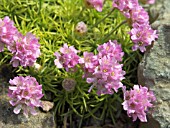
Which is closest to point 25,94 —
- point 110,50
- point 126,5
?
point 110,50

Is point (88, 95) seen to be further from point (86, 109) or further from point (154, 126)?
point (154, 126)

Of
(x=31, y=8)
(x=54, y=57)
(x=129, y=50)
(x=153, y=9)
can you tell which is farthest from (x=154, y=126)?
(x=31, y=8)

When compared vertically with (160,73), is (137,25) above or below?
above

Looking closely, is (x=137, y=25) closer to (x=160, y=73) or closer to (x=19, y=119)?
(x=160, y=73)

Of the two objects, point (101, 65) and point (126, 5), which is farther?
point (126, 5)

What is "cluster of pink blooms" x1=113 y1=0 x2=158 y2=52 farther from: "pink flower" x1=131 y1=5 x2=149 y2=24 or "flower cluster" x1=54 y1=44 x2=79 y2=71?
"flower cluster" x1=54 y1=44 x2=79 y2=71

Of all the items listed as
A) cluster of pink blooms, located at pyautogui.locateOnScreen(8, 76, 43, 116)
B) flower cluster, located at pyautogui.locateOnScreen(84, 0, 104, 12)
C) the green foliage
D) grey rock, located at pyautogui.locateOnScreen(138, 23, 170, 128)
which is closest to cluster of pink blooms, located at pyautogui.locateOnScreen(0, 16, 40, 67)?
cluster of pink blooms, located at pyautogui.locateOnScreen(8, 76, 43, 116)
